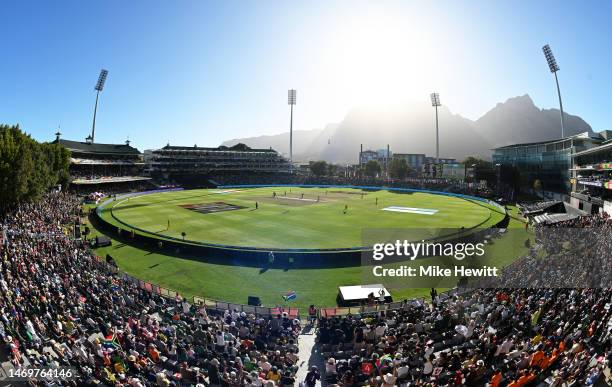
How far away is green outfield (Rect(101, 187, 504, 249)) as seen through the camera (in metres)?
39.8

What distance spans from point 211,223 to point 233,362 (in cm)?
3663

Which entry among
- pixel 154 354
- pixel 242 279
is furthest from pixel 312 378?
pixel 242 279

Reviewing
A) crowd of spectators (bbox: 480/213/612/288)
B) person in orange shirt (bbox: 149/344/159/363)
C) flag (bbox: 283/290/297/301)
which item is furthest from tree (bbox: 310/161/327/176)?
person in orange shirt (bbox: 149/344/159/363)

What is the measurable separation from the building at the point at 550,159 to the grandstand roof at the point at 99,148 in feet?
362

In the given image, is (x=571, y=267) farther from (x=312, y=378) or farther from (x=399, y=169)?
(x=399, y=169)

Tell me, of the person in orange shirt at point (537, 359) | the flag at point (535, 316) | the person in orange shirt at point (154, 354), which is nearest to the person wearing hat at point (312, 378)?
the person in orange shirt at point (154, 354)

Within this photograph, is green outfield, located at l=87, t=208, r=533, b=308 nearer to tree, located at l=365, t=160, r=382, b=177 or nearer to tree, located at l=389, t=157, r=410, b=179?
tree, located at l=389, t=157, r=410, b=179

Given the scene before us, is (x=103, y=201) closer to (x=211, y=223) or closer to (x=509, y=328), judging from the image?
(x=211, y=223)

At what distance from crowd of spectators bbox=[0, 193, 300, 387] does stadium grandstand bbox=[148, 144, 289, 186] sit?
98845mm

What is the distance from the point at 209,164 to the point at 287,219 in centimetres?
8995

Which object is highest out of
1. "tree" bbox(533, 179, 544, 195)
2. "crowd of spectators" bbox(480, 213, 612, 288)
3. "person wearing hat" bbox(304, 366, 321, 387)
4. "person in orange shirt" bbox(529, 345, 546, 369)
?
"tree" bbox(533, 179, 544, 195)

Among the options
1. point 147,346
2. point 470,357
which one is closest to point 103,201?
point 147,346

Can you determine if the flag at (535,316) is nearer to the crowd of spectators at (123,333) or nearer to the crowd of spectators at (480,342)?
the crowd of spectators at (480,342)

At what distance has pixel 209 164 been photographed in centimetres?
13338
